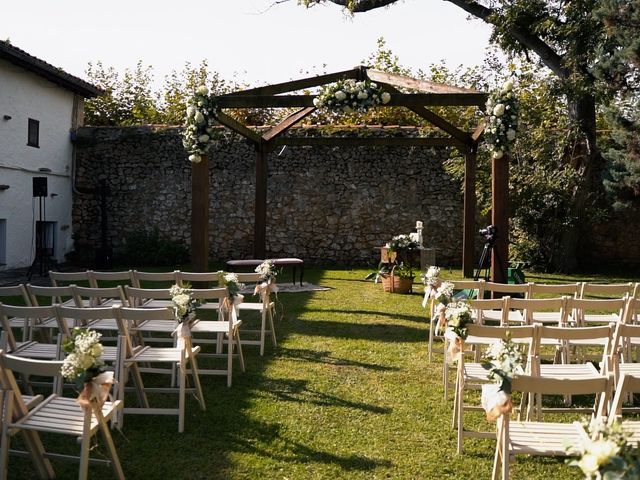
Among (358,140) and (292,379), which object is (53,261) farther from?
(292,379)

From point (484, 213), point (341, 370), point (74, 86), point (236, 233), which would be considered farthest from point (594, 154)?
point (74, 86)

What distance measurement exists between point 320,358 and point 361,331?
4.84ft

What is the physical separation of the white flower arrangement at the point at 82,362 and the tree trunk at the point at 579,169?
13151mm

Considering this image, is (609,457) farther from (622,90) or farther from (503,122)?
(622,90)

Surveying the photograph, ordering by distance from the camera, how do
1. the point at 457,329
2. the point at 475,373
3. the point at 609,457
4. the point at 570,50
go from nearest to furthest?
the point at 609,457, the point at 457,329, the point at 475,373, the point at 570,50

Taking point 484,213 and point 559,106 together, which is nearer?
point 484,213

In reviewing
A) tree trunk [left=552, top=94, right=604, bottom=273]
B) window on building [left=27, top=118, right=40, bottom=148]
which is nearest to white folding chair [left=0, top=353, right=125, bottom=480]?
window on building [left=27, top=118, right=40, bottom=148]

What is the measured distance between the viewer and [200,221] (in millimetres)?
8781

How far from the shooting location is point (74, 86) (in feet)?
49.8

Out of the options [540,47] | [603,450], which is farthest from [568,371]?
[540,47]

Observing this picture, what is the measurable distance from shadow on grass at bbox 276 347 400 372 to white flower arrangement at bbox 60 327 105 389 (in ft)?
10.5

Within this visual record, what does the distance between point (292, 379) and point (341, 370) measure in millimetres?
523

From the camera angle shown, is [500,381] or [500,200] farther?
[500,200]

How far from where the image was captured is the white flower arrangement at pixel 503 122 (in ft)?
26.5
